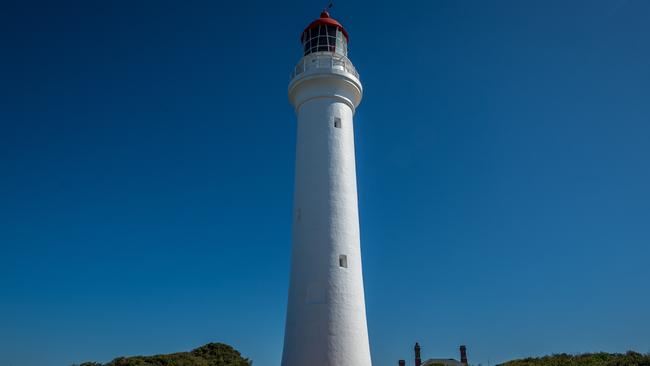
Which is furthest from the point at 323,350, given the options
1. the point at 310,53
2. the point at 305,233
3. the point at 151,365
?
the point at 310,53

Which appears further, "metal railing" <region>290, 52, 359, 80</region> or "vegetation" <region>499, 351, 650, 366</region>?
"metal railing" <region>290, 52, 359, 80</region>

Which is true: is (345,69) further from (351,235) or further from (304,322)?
(304,322)

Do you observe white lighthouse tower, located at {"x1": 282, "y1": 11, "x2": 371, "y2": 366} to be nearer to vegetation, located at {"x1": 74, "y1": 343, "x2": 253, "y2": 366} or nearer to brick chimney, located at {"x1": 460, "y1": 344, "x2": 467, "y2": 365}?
vegetation, located at {"x1": 74, "y1": 343, "x2": 253, "y2": 366}

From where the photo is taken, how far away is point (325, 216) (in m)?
18.1

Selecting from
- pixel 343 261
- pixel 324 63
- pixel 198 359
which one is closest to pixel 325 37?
pixel 324 63

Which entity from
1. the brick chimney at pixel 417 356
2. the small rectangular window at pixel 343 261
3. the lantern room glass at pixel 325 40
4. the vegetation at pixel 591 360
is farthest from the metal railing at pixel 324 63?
the brick chimney at pixel 417 356

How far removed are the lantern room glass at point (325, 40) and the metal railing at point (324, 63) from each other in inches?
28.8

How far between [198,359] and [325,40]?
1501cm

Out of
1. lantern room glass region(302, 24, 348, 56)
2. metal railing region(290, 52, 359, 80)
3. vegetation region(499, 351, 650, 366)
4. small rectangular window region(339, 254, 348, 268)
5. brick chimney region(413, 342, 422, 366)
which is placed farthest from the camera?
brick chimney region(413, 342, 422, 366)

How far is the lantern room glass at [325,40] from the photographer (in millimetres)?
21266

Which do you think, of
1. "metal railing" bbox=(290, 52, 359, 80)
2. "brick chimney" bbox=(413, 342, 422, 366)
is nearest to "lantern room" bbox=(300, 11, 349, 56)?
"metal railing" bbox=(290, 52, 359, 80)

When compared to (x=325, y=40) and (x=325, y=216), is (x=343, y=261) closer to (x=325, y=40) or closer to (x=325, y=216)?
(x=325, y=216)

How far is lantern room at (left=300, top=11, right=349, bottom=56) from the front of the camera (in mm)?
21281

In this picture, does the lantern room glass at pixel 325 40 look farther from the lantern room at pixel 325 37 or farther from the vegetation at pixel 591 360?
the vegetation at pixel 591 360
